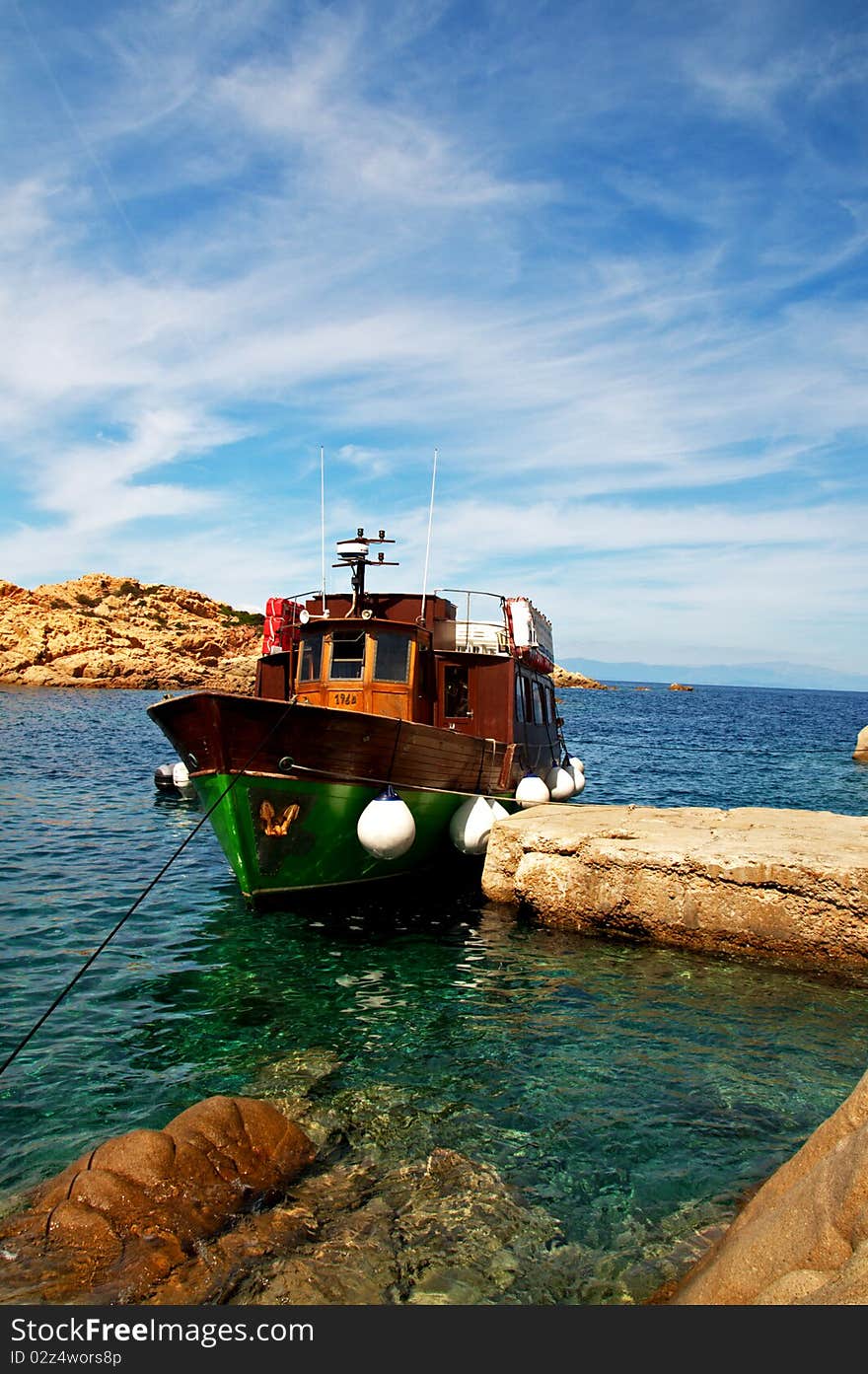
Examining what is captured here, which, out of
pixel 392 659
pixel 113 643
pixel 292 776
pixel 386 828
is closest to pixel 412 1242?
pixel 386 828

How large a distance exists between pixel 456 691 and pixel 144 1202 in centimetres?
1187

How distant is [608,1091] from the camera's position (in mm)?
6871

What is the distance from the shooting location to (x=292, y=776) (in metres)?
11.7

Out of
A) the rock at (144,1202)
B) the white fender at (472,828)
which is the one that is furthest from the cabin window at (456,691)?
the rock at (144,1202)

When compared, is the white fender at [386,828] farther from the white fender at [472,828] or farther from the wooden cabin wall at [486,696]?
the wooden cabin wall at [486,696]

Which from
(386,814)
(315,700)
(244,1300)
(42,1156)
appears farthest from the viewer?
(315,700)

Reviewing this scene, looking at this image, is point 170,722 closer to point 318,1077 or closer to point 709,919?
point 318,1077

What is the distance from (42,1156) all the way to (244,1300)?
2421 millimetres

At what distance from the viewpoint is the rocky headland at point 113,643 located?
7694 cm

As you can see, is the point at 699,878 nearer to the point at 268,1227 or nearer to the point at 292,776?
the point at 292,776

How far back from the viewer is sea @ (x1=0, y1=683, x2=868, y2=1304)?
5.68 m

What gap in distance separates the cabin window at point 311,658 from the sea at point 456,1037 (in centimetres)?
396
